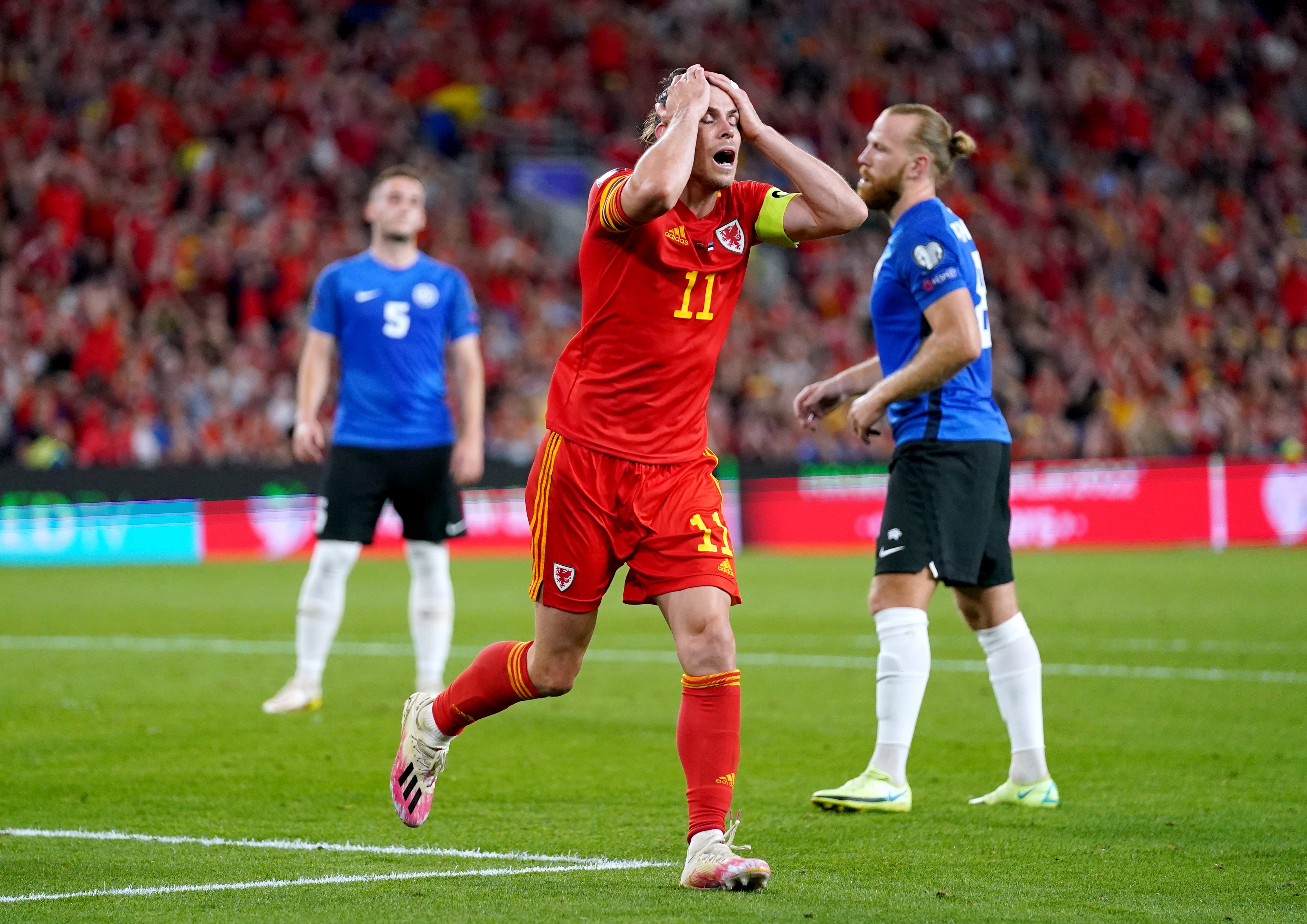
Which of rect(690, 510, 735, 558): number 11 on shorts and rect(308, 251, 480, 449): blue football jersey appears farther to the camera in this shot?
rect(308, 251, 480, 449): blue football jersey

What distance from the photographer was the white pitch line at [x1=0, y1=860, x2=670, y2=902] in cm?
439

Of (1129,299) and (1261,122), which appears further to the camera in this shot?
(1261,122)

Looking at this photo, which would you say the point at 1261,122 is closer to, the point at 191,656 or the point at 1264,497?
the point at 1264,497

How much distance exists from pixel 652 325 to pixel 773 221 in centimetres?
48

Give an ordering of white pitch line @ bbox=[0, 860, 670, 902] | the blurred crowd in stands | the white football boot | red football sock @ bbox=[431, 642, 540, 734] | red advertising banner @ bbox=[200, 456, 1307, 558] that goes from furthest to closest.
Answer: red advertising banner @ bbox=[200, 456, 1307, 558], the blurred crowd in stands, the white football boot, red football sock @ bbox=[431, 642, 540, 734], white pitch line @ bbox=[0, 860, 670, 902]

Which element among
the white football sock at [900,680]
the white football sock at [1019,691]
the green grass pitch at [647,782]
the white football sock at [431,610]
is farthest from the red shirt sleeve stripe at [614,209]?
the white football sock at [431,610]

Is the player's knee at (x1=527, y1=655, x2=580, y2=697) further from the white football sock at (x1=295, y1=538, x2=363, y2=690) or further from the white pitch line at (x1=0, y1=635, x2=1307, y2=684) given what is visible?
the white pitch line at (x1=0, y1=635, x2=1307, y2=684)

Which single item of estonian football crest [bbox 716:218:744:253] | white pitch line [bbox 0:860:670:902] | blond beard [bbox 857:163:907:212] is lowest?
white pitch line [bbox 0:860:670:902]

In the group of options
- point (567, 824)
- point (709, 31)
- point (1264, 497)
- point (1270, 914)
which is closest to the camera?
point (1270, 914)

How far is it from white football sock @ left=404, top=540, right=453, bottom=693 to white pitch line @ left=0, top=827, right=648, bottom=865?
3202 mm

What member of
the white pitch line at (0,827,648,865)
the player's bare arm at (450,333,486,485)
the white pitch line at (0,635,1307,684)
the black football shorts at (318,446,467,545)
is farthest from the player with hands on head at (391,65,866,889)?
the white pitch line at (0,635,1307,684)

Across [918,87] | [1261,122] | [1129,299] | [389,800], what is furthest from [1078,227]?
[389,800]

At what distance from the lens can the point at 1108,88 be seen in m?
28.8

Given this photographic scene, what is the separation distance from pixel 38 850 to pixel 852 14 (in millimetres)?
25946
